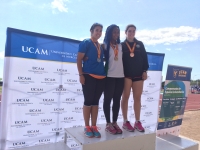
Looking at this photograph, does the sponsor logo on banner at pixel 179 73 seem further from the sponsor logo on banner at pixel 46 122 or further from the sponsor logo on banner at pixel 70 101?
the sponsor logo on banner at pixel 46 122

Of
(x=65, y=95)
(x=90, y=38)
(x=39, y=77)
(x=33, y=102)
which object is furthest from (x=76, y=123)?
(x=90, y=38)

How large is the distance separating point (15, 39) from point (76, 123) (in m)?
1.66

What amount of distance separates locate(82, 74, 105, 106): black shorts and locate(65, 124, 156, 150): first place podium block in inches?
17.4

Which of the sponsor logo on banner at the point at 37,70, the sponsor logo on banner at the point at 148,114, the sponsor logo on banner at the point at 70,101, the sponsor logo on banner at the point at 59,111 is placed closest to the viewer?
the sponsor logo on banner at the point at 37,70

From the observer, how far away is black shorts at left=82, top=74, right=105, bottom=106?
2.20 metres

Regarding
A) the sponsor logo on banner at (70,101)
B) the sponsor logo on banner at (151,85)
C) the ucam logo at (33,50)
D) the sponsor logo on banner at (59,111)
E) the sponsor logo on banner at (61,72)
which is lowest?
the sponsor logo on banner at (59,111)

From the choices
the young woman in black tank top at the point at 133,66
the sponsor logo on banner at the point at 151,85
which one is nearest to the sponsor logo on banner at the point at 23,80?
the young woman in black tank top at the point at 133,66

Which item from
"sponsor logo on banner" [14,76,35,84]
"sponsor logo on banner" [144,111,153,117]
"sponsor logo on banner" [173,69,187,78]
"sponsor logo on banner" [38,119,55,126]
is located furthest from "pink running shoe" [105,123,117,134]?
"sponsor logo on banner" [173,69,187,78]

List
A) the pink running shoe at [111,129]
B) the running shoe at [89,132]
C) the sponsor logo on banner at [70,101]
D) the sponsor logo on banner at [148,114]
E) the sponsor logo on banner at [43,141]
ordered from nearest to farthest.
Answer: the running shoe at [89,132]
the pink running shoe at [111,129]
the sponsor logo on banner at [43,141]
the sponsor logo on banner at [70,101]
the sponsor logo on banner at [148,114]

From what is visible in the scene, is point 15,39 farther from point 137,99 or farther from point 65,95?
point 137,99

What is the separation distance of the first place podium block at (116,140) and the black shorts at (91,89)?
1.45 ft

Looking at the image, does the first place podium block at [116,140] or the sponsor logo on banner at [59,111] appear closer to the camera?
the first place podium block at [116,140]

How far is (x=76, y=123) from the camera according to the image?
2941 millimetres

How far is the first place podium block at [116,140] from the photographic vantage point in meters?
1.96
